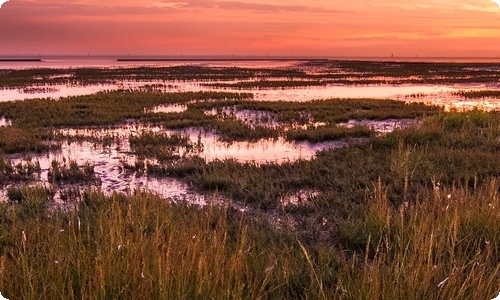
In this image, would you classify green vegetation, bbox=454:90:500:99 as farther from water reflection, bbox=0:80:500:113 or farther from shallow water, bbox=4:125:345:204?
shallow water, bbox=4:125:345:204

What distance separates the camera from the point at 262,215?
283 inches

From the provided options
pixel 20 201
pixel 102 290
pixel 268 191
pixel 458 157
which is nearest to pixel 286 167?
pixel 268 191

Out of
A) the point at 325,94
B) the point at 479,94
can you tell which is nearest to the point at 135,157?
the point at 325,94

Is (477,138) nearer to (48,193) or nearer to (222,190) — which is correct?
(222,190)

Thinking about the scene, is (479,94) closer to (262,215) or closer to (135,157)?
(135,157)

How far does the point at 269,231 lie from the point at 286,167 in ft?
15.2

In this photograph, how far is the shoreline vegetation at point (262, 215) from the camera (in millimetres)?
3373

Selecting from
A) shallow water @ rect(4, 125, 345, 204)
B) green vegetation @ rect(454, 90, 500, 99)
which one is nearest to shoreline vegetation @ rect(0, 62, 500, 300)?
shallow water @ rect(4, 125, 345, 204)

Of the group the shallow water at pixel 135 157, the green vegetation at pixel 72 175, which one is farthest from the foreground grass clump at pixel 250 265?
the green vegetation at pixel 72 175

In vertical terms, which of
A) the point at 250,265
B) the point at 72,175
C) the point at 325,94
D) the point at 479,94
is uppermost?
the point at 479,94

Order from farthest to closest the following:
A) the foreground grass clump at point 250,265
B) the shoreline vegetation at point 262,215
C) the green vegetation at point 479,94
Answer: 1. the green vegetation at point 479,94
2. the shoreline vegetation at point 262,215
3. the foreground grass clump at point 250,265

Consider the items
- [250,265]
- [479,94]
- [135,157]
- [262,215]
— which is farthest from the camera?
[479,94]

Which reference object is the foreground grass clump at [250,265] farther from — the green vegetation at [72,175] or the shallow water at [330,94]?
the shallow water at [330,94]

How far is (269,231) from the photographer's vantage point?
6.14m
